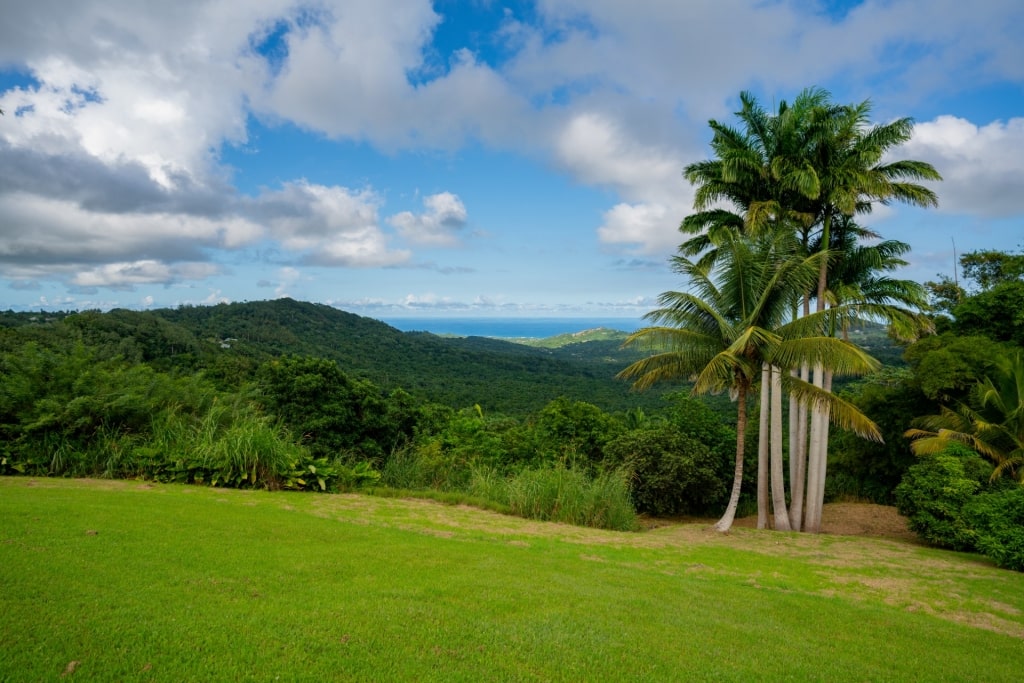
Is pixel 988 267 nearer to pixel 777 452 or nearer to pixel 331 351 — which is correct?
pixel 777 452

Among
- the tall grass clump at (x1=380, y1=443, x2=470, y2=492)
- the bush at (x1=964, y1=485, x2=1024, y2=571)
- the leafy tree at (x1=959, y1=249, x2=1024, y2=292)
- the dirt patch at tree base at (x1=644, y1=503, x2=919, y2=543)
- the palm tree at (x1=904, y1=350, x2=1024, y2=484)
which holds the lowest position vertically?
the dirt patch at tree base at (x1=644, y1=503, x2=919, y2=543)

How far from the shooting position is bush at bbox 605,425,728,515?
54.4ft

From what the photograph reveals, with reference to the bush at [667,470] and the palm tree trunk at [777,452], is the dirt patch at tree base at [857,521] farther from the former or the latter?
the palm tree trunk at [777,452]

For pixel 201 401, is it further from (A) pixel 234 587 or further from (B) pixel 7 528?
(A) pixel 234 587

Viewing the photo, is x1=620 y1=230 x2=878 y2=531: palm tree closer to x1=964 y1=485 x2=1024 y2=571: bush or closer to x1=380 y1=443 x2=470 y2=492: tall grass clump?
x1=964 y1=485 x2=1024 y2=571: bush

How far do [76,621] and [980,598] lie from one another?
1038 cm

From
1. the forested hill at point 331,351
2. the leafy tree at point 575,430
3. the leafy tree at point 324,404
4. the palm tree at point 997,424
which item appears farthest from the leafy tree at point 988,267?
the forested hill at point 331,351

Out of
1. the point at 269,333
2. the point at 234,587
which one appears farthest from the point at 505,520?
the point at 269,333

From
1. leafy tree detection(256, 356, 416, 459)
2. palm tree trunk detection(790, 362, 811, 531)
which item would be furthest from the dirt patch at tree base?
leafy tree detection(256, 356, 416, 459)

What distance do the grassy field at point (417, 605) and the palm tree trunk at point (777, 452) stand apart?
5659 mm

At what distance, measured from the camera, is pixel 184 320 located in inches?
3570

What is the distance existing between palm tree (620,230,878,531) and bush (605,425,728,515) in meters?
3.92

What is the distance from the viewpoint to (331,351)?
85125 mm

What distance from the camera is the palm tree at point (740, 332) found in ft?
37.6
